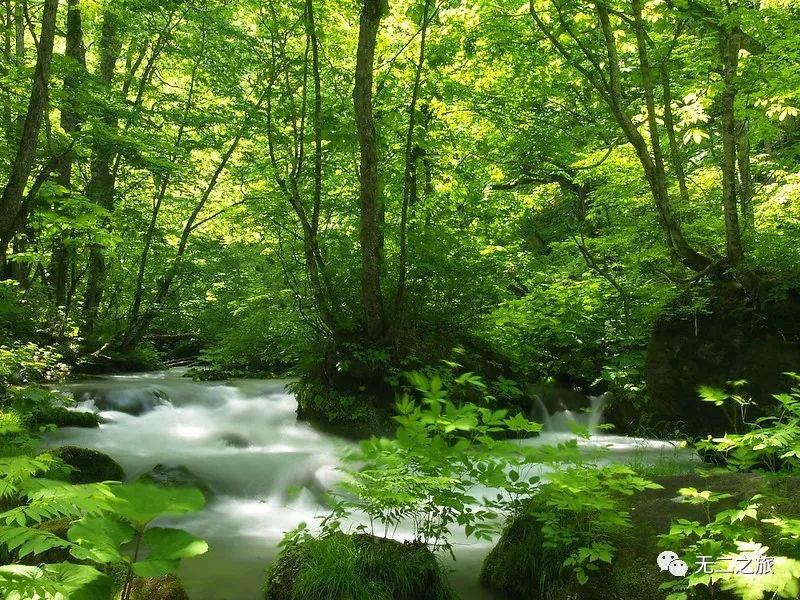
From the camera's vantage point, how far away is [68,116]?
432 inches

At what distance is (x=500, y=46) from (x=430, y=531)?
24.6 ft

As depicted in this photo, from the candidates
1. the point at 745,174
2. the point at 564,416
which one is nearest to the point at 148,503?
the point at 564,416

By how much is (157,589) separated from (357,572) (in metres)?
1.17

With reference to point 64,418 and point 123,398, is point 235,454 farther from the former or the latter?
point 123,398

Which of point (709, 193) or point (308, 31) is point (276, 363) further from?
point (709, 193)

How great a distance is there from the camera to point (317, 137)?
8414 mm

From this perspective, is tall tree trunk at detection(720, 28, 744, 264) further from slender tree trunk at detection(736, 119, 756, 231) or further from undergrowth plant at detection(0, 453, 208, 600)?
undergrowth plant at detection(0, 453, 208, 600)

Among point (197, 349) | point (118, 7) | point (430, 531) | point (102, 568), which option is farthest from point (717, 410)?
point (197, 349)

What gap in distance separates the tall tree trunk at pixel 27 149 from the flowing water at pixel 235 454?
8.48 ft

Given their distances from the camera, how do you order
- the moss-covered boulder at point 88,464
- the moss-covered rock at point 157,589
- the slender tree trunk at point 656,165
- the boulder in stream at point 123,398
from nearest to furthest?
the moss-covered rock at point 157,589, the moss-covered boulder at point 88,464, the slender tree trunk at point 656,165, the boulder in stream at point 123,398

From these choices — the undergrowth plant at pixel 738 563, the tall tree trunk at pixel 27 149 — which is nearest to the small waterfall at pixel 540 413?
the undergrowth plant at pixel 738 563

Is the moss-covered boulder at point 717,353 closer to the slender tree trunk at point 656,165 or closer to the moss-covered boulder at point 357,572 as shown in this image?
the slender tree trunk at point 656,165

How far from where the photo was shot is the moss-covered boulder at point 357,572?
11.5 ft

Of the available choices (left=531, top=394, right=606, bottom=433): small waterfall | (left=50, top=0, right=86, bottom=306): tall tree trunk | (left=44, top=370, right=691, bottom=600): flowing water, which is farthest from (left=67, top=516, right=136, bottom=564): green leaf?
(left=531, top=394, right=606, bottom=433): small waterfall
